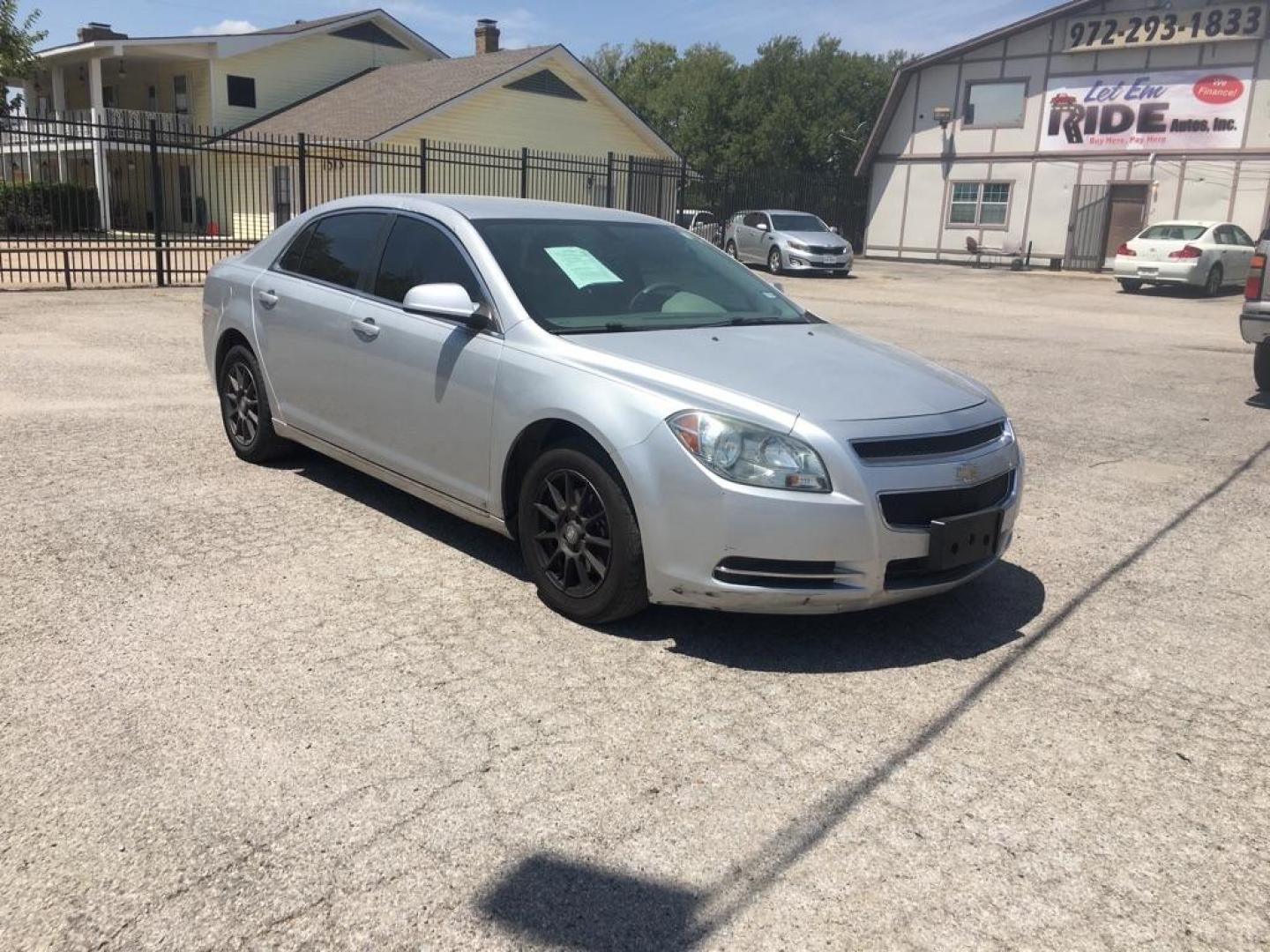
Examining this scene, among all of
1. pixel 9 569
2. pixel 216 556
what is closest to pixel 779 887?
pixel 216 556

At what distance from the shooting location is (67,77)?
3819 cm

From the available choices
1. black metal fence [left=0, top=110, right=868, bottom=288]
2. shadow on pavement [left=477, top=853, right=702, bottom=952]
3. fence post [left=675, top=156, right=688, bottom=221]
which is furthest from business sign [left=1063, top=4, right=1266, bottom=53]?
shadow on pavement [left=477, top=853, right=702, bottom=952]

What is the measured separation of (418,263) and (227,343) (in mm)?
1901

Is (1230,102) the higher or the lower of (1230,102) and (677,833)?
the higher

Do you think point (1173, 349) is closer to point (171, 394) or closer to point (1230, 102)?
point (171, 394)

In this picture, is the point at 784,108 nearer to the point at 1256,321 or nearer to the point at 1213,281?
the point at 1213,281

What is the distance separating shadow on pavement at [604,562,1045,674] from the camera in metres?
3.81

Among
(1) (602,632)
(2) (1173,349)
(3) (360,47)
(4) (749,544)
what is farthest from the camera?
(3) (360,47)

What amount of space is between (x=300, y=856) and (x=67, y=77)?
43393 millimetres

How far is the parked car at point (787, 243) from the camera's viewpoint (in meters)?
25.5

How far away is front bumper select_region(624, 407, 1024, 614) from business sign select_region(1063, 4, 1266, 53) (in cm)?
3085

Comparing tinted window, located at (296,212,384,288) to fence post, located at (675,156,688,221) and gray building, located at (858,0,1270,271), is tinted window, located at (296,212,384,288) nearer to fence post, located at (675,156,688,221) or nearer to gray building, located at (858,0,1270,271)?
fence post, located at (675,156,688,221)

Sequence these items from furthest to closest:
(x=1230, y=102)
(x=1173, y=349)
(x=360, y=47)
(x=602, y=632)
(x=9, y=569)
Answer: (x=360, y=47)
(x=1230, y=102)
(x=1173, y=349)
(x=9, y=569)
(x=602, y=632)

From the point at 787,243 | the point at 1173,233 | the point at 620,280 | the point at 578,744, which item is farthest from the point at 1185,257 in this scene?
the point at 578,744
